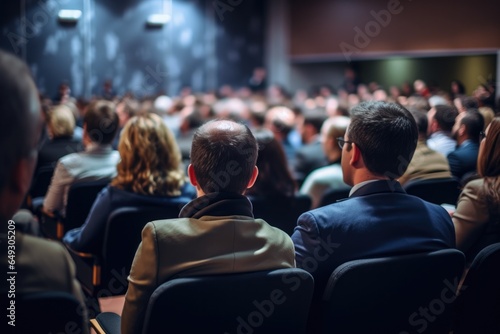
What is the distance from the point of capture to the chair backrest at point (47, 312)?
3.68ft

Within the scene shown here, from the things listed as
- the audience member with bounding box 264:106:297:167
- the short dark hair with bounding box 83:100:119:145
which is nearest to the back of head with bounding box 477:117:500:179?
the short dark hair with bounding box 83:100:119:145

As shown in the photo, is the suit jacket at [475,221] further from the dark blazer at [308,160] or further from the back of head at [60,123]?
the back of head at [60,123]

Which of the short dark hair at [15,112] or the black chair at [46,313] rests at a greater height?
the short dark hair at [15,112]

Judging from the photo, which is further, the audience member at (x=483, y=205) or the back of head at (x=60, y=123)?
the back of head at (x=60, y=123)

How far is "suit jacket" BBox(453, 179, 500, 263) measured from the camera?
2.57 m

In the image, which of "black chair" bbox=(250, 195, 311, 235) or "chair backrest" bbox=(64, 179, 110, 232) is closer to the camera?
"black chair" bbox=(250, 195, 311, 235)

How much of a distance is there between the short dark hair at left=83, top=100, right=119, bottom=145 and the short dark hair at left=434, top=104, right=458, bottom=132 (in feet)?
8.36

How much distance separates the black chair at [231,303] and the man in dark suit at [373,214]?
0.24 m

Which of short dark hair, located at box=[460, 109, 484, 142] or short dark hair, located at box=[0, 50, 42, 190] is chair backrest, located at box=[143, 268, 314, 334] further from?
short dark hair, located at box=[460, 109, 484, 142]

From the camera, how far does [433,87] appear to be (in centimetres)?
1062

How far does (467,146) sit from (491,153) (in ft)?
5.73

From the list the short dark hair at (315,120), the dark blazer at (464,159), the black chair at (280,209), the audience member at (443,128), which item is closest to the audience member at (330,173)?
the black chair at (280,209)

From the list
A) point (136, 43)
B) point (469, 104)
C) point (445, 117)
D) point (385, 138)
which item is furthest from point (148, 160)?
point (136, 43)

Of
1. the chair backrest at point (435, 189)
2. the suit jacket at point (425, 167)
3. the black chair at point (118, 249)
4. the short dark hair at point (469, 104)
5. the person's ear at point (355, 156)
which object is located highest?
the short dark hair at point (469, 104)
